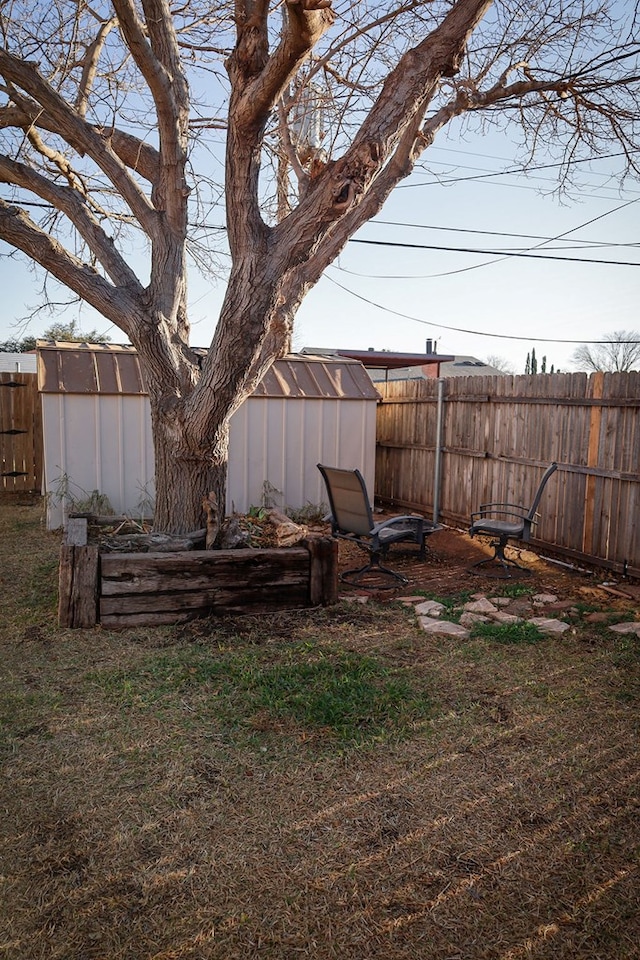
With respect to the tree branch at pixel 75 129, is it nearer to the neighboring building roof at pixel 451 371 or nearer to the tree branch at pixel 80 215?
the tree branch at pixel 80 215

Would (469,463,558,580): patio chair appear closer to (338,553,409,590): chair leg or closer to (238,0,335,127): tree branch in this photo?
(338,553,409,590): chair leg

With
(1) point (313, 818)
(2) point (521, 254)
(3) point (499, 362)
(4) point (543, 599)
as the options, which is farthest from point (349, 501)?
(3) point (499, 362)

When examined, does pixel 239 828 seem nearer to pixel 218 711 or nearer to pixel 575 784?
pixel 218 711

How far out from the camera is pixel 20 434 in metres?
11.7

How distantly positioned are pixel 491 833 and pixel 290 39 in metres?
4.52

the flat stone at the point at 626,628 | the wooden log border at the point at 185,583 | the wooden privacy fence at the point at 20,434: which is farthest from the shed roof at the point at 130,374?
the flat stone at the point at 626,628

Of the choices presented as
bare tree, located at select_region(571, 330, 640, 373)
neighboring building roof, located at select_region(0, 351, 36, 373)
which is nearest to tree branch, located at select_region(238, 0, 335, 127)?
neighboring building roof, located at select_region(0, 351, 36, 373)

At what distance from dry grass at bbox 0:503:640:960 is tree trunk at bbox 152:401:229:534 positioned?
5.20ft

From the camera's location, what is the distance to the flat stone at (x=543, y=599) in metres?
5.35

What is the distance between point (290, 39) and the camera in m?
4.09

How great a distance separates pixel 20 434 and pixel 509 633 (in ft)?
33.2

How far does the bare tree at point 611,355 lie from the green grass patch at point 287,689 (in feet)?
89.6

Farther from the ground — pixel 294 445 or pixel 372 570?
pixel 294 445

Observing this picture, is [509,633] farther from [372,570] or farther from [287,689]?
[372,570]
